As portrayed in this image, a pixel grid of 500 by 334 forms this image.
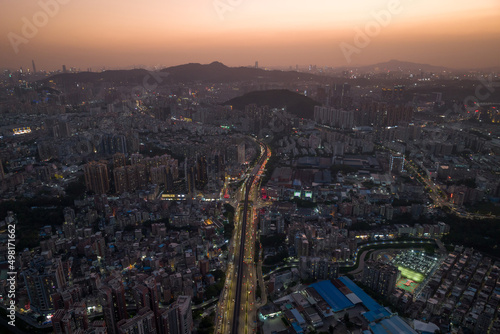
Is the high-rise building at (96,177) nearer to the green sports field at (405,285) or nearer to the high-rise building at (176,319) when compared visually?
the high-rise building at (176,319)

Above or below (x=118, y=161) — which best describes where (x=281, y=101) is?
above

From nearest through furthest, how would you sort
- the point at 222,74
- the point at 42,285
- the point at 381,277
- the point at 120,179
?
the point at 42,285 < the point at 381,277 < the point at 120,179 < the point at 222,74

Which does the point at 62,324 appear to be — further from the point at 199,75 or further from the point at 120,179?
the point at 199,75

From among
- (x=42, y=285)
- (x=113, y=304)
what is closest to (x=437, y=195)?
(x=113, y=304)

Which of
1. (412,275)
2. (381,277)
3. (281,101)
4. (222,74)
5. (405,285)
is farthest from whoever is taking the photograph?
(222,74)

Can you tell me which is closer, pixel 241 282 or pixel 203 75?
pixel 241 282

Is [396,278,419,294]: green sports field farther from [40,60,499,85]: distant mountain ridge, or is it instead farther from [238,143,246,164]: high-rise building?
[40,60,499,85]: distant mountain ridge

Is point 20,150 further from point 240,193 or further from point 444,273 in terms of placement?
point 444,273
